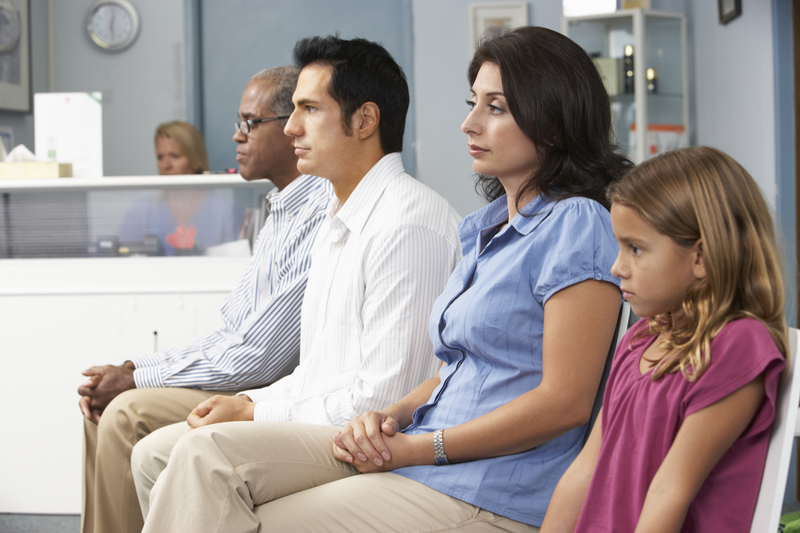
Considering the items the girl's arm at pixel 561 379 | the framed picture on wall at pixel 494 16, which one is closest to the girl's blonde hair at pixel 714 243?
the girl's arm at pixel 561 379

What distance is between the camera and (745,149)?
8.61ft

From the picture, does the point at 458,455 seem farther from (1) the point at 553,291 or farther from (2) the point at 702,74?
(2) the point at 702,74

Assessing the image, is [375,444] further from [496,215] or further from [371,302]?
[496,215]

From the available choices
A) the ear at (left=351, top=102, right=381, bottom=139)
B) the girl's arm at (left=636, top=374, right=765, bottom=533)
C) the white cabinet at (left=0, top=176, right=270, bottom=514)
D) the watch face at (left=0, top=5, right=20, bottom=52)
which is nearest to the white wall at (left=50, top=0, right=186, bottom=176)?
the watch face at (left=0, top=5, right=20, bottom=52)

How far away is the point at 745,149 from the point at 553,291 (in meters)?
2.05

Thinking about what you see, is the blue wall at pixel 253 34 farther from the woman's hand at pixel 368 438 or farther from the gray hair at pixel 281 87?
the woman's hand at pixel 368 438

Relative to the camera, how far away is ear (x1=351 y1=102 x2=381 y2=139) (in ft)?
5.07

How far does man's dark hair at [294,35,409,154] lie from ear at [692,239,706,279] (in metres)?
0.92

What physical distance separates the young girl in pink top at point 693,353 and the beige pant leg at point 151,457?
3.03 ft

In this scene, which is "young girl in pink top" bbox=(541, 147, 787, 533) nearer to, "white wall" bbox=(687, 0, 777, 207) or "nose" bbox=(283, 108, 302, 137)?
"nose" bbox=(283, 108, 302, 137)

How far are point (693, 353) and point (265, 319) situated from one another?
116 centimetres

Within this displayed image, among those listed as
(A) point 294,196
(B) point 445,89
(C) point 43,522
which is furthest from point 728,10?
(C) point 43,522

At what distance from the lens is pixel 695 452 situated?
719 mm

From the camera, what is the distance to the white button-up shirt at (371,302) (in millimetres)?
1285
